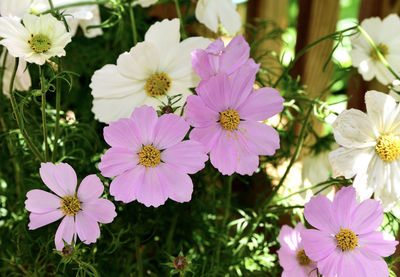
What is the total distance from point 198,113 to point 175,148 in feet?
0.13

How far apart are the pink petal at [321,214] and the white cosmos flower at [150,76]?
171 millimetres

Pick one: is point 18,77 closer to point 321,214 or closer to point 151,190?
point 151,190

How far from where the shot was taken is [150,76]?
1.86 feet

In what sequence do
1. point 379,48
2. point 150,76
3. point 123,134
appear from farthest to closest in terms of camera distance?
point 379,48
point 150,76
point 123,134

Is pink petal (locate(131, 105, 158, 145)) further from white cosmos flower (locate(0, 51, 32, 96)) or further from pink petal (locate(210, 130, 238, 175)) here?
white cosmos flower (locate(0, 51, 32, 96))

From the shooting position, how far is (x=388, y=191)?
519 mm

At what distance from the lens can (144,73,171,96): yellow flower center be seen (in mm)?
558

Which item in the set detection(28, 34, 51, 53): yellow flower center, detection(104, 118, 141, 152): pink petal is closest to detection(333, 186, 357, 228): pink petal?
detection(104, 118, 141, 152): pink petal

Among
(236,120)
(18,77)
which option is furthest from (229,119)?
(18,77)

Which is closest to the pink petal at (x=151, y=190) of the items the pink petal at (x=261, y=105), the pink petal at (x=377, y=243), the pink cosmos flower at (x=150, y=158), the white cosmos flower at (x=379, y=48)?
the pink cosmos flower at (x=150, y=158)

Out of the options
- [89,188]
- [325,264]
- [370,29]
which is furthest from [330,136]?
[89,188]

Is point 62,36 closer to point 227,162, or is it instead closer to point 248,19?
point 227,162

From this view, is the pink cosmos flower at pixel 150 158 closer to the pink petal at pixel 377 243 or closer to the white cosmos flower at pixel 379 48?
the pink petal at pixel 377 243

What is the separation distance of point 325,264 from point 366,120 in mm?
150
